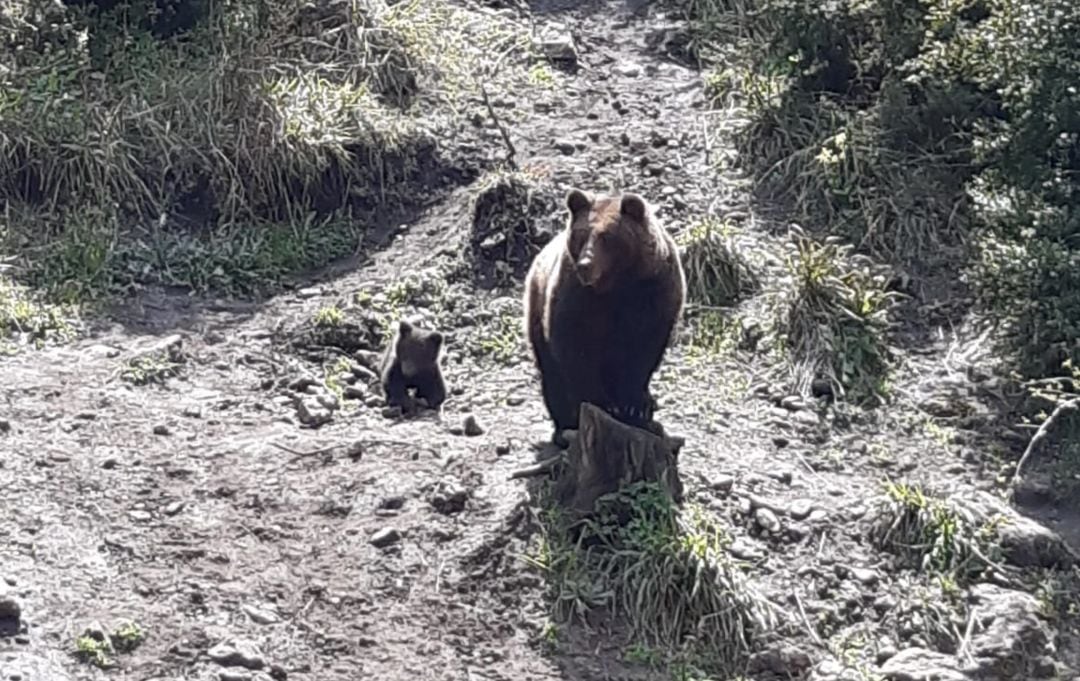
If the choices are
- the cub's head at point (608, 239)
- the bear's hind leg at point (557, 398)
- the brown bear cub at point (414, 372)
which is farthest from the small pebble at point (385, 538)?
the brown bear cub at point (414, 372)

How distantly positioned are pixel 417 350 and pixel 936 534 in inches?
95.7

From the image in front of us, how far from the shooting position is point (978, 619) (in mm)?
7047

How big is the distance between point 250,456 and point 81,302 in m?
2.15

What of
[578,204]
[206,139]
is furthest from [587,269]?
[206,139]

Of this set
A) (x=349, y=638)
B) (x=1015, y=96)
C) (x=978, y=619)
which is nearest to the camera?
(x=349, y=638)

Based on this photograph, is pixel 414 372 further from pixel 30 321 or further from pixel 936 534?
pixel 936 534

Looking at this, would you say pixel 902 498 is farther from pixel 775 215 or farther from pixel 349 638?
pixel 775 215

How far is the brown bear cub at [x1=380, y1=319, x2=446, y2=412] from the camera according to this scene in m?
8.44

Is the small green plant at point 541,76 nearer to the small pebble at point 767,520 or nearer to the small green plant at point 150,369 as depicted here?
the small green plant at point 150,369

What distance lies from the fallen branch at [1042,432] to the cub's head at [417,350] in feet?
8.36

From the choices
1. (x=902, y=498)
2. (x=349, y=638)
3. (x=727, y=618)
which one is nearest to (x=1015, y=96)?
(x=902, y=498)

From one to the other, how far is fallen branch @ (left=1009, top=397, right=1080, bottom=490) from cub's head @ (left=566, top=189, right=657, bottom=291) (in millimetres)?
1808

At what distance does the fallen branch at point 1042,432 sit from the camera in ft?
25.7

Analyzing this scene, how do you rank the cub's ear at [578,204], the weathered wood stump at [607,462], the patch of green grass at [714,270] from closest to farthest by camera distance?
1. the weathered wood stump at [607,462]
2. the cub's ear at [578,204]
3. the patch of green grass at [714,270]
